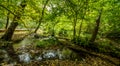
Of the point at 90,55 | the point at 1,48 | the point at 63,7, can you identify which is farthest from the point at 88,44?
the point at 1,48

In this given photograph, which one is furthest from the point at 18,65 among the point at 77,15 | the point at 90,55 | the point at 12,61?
the point at 77,15

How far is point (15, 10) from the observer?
7.34 metres

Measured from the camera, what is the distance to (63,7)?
571 inches

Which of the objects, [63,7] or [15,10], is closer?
[15,10]

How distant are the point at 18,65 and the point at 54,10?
7606mm

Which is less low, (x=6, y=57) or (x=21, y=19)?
(x=21, y=19)

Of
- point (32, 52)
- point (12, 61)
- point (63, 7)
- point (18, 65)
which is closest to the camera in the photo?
point (18, 65)

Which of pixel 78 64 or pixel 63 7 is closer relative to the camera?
pixel 78 64

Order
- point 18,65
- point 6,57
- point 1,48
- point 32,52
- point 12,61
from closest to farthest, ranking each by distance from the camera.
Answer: point 18,65, point 12,61, point 6,57, point 32,52, point 1,48

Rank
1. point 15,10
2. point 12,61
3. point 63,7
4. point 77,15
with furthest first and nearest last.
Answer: point 77,15
point 63,7
point 12,61
point 15,10

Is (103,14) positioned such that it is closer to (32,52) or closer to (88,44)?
(88,44)

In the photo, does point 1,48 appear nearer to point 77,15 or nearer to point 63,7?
point 63,7

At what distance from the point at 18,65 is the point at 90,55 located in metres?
5.77

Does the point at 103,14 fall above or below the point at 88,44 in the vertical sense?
above
